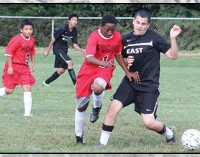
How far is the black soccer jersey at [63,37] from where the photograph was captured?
1457cm

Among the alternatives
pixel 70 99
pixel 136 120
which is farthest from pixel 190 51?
pixel 136 120

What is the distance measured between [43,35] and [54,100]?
15.2 meters

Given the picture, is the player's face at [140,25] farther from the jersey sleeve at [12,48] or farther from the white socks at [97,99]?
the jersey sleeve at [12,48]

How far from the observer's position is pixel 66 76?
17438mm

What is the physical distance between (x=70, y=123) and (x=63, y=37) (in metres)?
6.15

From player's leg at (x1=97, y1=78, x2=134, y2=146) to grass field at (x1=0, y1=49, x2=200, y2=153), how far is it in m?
0.15

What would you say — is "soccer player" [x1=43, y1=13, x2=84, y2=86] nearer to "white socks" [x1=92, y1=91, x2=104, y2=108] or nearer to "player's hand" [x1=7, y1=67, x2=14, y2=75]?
"player's hand" [x1=7, y1=67, x2=14, y2=75]

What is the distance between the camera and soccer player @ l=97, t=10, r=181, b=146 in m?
7.01

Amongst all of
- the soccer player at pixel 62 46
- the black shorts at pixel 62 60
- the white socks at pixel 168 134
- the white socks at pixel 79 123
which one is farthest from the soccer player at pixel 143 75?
the black shorts at pixel 62 60

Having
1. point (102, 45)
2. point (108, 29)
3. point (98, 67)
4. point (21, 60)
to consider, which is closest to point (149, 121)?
point (98, 67)

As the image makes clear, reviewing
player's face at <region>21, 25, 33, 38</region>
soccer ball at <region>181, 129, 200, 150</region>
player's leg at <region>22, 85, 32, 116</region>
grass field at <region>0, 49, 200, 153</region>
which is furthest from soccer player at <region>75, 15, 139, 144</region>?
player's face at <region>21, 25, 33, 38</region>

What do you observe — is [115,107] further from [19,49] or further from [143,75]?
[19,49]

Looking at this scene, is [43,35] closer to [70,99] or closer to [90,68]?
[70,99]

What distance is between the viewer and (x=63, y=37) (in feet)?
48.3
